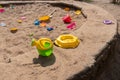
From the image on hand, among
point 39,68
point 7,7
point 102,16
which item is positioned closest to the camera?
point 39,68

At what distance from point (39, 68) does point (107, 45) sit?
96 cm

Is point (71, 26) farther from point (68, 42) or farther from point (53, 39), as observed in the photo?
point (68, 42)

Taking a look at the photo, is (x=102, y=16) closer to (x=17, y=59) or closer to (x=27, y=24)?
(x=27, y=24)

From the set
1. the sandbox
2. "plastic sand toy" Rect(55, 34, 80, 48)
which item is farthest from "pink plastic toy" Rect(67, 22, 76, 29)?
"plastic sand toy" Rect(55, 34, 80, 48)

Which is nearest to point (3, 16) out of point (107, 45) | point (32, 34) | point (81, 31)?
point (32, 34)

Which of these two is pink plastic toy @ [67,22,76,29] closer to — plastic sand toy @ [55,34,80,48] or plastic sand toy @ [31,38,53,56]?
plastic sand toy @ [55,34,80,48]

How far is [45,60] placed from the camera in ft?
8.48

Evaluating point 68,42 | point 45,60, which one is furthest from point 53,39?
point 45,60

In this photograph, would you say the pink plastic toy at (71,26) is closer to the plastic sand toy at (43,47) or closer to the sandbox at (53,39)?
the sandbox at (53,39)

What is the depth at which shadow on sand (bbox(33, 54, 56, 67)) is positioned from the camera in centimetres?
252

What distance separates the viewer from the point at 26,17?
4293 mm

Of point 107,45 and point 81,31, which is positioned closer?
point 107,45

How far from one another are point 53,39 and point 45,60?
0.79 metres

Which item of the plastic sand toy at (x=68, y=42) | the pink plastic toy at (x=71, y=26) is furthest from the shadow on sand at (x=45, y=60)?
Result: the pink plastic toy at (x=71, y=26)
